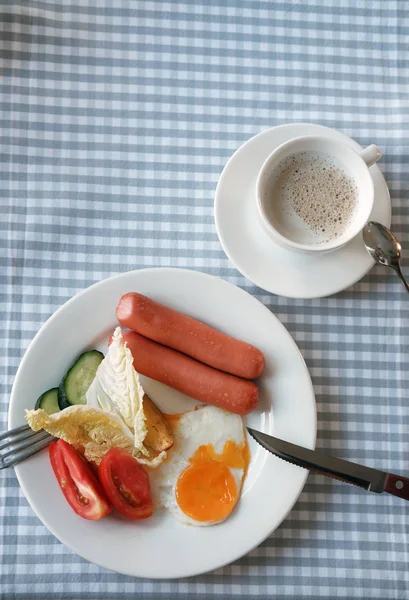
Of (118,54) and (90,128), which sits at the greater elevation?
(118,54)

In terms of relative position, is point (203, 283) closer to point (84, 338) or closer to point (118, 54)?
point (84, 338)

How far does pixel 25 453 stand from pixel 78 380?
0.52 ft

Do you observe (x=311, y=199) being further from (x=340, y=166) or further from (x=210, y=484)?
(x=210, y=484)

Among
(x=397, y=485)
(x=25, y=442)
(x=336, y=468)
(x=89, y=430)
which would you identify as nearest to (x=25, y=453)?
(x=25, y=442)

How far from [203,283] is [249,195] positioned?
0.19 metres

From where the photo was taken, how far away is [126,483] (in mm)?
1270

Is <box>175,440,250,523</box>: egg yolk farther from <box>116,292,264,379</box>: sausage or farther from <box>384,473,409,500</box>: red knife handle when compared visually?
<box>384,473,409,500</box>: red knife handle

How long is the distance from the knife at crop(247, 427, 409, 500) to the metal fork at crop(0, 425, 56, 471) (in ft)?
1.25

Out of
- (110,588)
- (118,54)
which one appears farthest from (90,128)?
(110,588)

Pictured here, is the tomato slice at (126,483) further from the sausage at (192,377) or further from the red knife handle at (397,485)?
the red knife handle at (397,485)

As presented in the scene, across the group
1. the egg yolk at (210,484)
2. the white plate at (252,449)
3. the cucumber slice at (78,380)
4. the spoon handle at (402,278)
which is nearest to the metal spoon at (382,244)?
the spoon handle at (402,278)

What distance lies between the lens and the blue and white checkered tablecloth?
1370mm

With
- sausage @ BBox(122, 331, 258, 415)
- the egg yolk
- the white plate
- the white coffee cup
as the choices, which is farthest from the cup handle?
the egg yolk

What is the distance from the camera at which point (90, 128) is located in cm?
142
